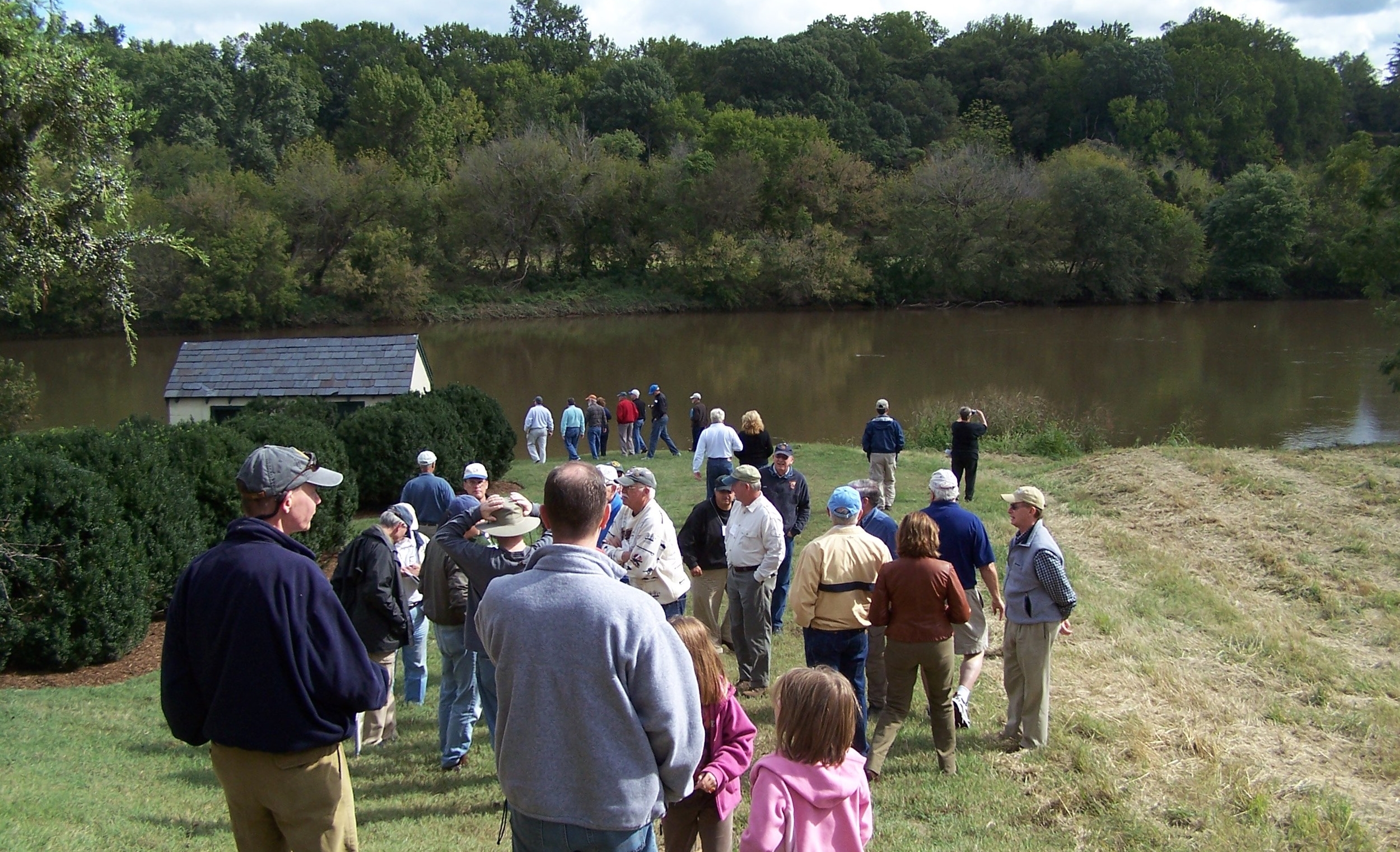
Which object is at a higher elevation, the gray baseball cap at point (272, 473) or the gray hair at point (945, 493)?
the gray baseball cap at point (272, 473)

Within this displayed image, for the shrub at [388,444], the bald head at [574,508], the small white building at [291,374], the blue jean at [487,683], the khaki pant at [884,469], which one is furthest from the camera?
the small white building at [291,374]

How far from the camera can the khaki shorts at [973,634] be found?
25.5 feet

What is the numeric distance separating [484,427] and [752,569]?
1152 cm

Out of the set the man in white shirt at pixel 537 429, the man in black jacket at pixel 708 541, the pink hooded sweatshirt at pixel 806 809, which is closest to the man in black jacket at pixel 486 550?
the pink hooded sweatshirt at pixel 806 809

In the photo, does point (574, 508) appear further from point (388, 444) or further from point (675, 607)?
point (388, 444)

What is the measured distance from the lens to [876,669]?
685 cm

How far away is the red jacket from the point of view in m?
22.4

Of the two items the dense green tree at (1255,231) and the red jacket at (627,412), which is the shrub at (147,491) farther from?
the dense green tree at (1255,231)

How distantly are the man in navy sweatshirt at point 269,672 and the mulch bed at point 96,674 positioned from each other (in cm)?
581

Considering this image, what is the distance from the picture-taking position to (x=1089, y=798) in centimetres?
610

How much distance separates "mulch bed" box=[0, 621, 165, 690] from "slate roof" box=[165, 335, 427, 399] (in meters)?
9.60

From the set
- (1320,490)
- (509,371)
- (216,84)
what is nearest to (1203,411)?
(1320,490)

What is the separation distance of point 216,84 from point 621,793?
7148 cm

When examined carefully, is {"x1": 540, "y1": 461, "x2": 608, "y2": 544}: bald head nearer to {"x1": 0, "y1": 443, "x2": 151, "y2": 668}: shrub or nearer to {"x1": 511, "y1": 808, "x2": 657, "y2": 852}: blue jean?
{"x1": 511, "y1": 808, "x2": 657, "y2": 852}: blue jean
